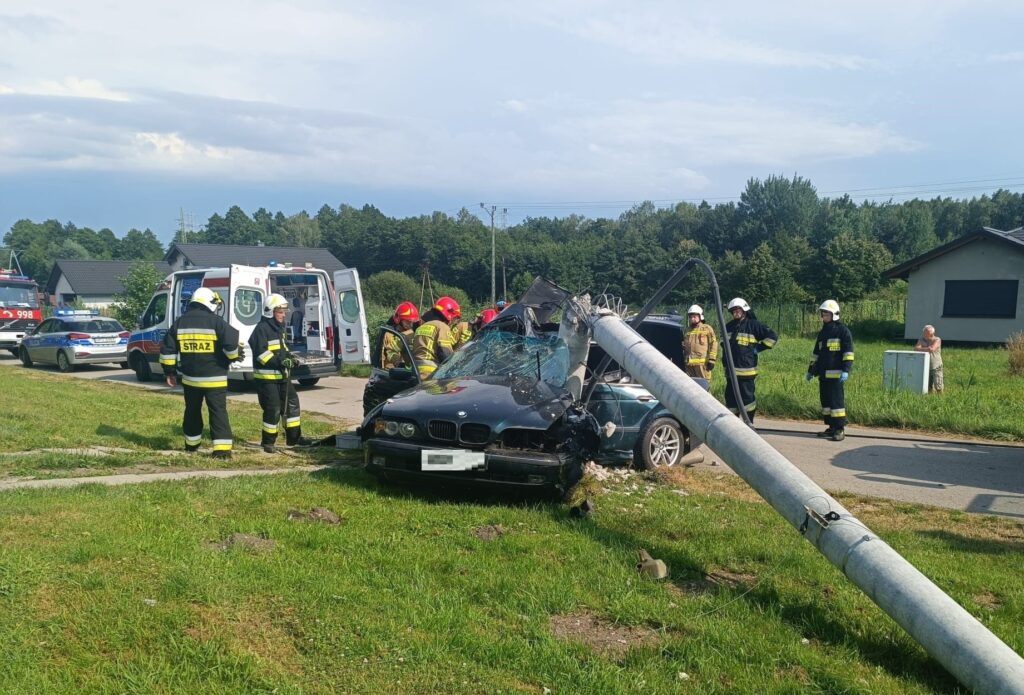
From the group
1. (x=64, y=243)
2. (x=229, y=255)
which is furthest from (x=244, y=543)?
(x=64, y=243)

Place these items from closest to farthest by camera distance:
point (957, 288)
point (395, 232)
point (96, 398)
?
point (96, 398), point (957, 288), point (395, 232)

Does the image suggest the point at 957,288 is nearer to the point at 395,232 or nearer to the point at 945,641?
the point at 945,641

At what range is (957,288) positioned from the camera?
101ft

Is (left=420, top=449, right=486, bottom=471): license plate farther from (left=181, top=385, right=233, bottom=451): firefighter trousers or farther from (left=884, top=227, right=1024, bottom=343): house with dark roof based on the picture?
(left=884, top=227, right=1024, bottom=343): house with dark roof

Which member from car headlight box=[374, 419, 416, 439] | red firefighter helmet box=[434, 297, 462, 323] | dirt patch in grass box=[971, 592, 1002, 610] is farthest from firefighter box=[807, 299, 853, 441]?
car headlight box=[374, 419, 416, 439]

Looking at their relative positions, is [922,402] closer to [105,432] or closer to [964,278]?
[105,432]

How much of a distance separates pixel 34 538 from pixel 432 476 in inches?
106

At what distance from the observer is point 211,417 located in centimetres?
870

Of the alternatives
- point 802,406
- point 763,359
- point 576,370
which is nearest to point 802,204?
point 763,359

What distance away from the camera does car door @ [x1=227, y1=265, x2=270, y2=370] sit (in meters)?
15.4

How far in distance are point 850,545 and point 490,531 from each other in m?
2.42

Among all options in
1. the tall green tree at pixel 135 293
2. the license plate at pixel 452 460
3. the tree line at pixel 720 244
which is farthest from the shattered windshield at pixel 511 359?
the tree line at pixel 720 244

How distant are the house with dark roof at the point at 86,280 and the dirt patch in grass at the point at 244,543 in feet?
245

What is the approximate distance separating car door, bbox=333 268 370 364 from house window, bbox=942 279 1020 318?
23981 mm
